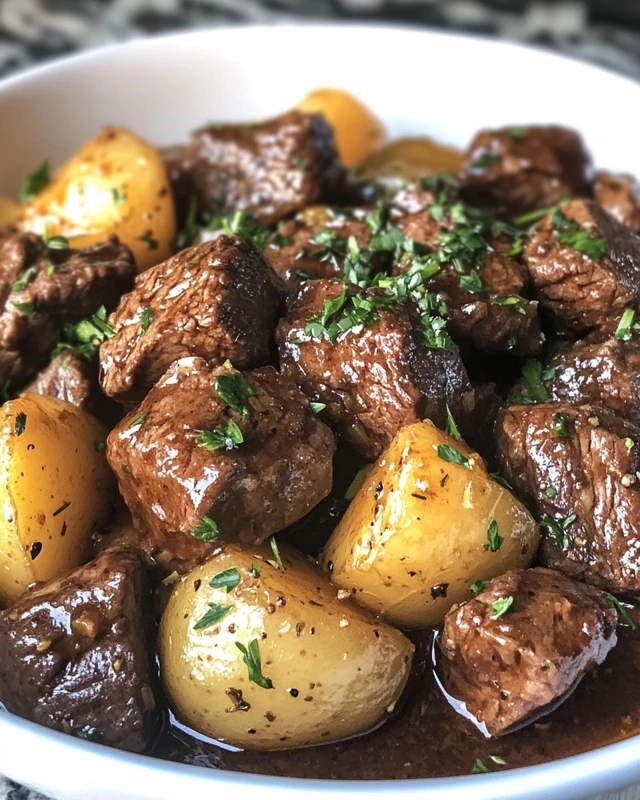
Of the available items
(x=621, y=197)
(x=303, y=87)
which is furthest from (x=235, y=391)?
(x=303, y=87)

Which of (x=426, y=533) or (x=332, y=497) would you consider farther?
(x=332, y=497)

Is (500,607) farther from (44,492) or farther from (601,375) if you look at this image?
(44,492)

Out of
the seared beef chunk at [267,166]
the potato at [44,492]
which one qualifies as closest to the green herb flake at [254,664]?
the potato at [44,492]

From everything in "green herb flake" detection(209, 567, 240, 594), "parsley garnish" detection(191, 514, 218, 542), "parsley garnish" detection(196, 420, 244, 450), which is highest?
"parsley garnish" detection(196, 420, 244, 450)

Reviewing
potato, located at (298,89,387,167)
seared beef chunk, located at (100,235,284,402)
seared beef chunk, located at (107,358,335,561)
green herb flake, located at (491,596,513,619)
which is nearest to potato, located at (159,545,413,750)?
seared beef chunk, located at (107,358,335,561)

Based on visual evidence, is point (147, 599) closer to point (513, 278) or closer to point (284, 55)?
point (513, 278)

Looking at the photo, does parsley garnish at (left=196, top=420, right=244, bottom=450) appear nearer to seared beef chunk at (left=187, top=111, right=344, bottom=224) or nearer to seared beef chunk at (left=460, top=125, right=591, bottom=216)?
seared beef chunk at (left=187, top=111, right=344, bottom=224)

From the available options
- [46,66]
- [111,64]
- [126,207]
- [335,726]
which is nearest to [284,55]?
[111,64]

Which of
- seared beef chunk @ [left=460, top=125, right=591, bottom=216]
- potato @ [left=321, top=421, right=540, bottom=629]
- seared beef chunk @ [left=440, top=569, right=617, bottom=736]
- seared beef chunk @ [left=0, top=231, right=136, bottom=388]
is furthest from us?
seared beef chunk @ [left=460, top=125, right=591, bottom=216]
